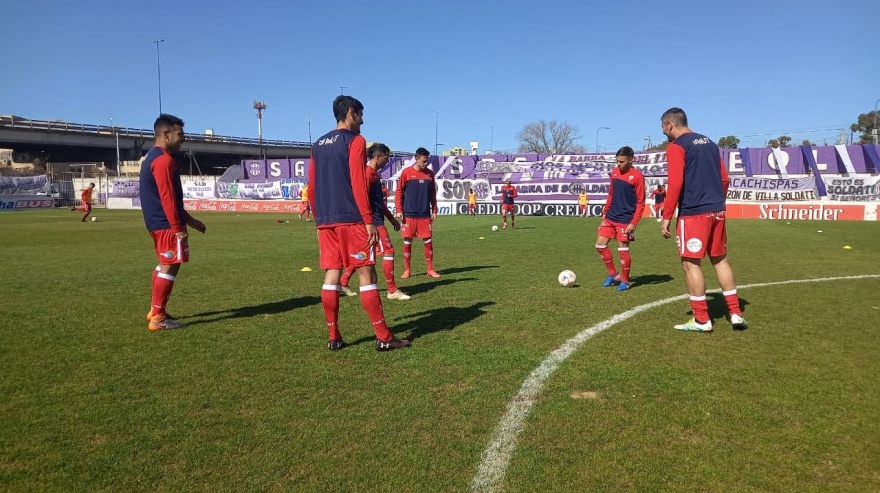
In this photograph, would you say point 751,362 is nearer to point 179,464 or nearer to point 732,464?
point 732,464

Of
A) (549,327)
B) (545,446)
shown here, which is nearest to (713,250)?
(549,327)

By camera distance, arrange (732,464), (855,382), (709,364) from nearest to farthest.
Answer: (732,464), (855,382), (709,364)

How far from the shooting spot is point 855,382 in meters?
3.91

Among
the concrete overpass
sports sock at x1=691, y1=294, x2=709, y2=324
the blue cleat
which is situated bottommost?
the blue cleat

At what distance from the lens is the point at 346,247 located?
4707mm

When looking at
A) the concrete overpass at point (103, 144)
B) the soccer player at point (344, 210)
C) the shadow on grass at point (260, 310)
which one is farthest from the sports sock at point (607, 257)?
the concrete overpass at point (103, 144)

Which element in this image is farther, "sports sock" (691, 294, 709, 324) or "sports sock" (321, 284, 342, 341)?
"sports sock" (691, 294, 709, 324)

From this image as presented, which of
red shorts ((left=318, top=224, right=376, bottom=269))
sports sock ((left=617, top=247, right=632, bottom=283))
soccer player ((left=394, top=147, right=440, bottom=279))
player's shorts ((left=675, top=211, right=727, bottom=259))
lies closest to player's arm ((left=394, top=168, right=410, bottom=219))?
soccer player ((left=394, top=147, right=440, bottom=279))

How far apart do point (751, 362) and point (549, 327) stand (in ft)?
5.93

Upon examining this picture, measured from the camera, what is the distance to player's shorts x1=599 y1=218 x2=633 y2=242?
793cm

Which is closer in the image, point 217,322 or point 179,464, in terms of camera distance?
point 179,464

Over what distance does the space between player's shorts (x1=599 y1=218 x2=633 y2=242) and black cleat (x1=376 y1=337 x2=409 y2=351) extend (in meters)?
4.30

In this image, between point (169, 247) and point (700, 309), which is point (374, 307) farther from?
point (700, 309)

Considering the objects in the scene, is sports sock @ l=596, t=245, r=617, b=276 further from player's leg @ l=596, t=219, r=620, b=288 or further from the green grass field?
the green grass field
